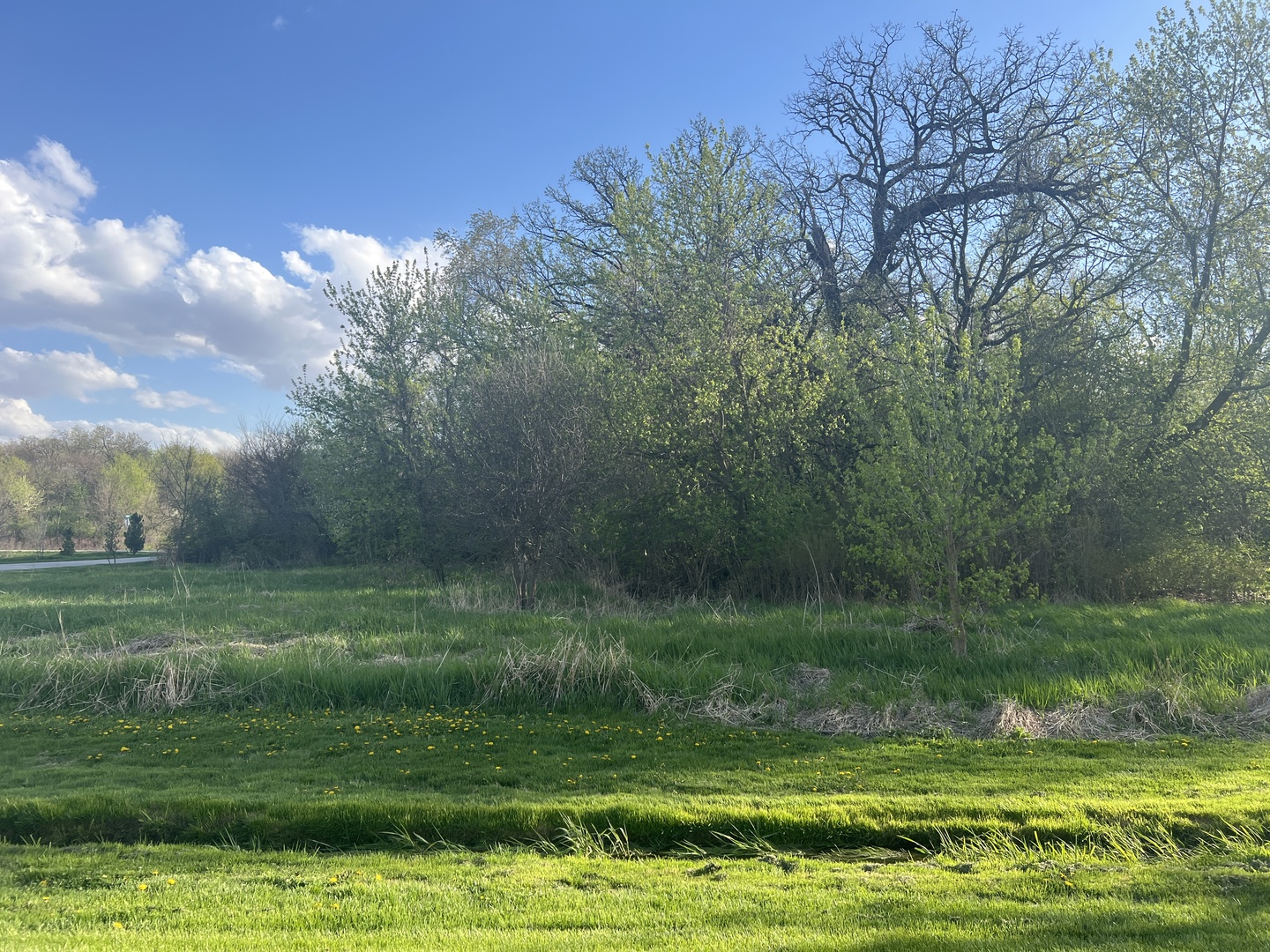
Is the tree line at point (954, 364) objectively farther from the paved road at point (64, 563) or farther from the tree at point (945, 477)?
the paved road at point (64, 563)

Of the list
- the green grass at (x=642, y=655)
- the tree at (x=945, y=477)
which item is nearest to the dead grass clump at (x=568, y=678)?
the green grass at (x=642, y=655)

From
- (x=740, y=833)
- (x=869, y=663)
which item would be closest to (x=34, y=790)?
(x=740, y=833)

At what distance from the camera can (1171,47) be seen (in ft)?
59.6

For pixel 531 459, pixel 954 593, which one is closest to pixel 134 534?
pixel 531 459

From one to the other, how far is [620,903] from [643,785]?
2.50 metres

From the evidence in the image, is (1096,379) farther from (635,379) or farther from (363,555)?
(363,555)

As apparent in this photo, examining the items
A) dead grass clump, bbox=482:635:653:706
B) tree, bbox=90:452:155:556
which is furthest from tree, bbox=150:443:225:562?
dead grass clump, bbox=482:635:653:706

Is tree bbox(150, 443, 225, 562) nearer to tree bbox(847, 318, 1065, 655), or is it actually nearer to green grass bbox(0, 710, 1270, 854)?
green grass bbox(0, 710, 1270, 854)

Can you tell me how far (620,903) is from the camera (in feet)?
15.0

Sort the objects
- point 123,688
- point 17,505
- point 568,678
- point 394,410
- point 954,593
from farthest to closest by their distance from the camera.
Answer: point 17,505 → point 394,410 → point 954,593 → point 123,688 → point 568,678

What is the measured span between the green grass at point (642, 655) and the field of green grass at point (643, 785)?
68mm

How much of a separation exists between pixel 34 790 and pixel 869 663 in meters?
9.96

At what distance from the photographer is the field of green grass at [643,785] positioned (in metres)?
4.30

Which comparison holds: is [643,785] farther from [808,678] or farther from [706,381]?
[706,381]
